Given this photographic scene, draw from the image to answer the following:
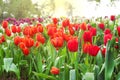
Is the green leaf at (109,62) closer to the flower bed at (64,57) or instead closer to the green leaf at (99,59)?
the flower bed at (64,57)

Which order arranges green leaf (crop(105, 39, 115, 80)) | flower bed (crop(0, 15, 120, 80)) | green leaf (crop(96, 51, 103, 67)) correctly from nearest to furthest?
green leaf (crop(105, 39, 115, 80))
flower bed (crop(0, 15, 120, 80))
green leaf (crop(96, 51, 103, 67))

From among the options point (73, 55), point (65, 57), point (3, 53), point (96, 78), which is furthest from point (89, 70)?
point (3, 53)

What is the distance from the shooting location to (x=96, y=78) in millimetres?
2496

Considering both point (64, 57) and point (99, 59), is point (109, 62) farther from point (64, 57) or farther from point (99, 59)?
point (64, 57)

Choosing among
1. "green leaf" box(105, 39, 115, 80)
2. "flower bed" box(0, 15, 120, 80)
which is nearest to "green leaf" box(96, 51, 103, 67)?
"flower bed" box(0, 15, 120, 80)

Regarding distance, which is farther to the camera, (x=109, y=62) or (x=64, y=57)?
(x=64, y=57)

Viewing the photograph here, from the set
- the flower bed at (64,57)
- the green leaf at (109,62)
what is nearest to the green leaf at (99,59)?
the flower bed at (64,57)

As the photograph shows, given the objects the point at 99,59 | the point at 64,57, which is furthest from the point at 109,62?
the point at 64,57

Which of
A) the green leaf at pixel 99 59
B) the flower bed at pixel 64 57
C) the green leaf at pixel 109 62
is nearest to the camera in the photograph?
the green leaf at pixel 109 62

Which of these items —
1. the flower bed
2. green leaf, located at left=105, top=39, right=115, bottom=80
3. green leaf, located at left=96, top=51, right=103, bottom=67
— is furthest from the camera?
green leaf, located at left=96, top=51, right=103, bottom=67

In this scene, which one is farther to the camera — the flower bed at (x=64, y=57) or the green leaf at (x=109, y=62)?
the flower bed at (x=64, y=57)

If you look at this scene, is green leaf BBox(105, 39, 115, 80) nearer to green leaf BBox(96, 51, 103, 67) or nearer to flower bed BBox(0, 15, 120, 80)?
flower bed BBox(0, 15, 120, 80)

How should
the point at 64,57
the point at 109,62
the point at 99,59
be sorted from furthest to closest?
the point at 64,57, the point at 99,59, the point at 109,62

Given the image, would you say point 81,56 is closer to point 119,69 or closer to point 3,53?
point 119,69
